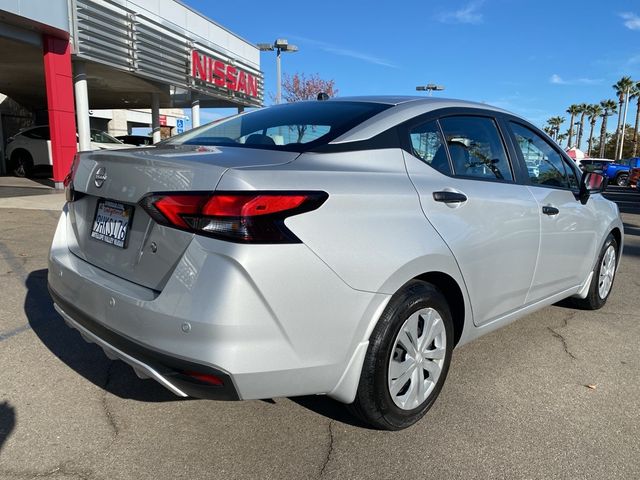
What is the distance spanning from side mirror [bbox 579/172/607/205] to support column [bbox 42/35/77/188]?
37.4ft

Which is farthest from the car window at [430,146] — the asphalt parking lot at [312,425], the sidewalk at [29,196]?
the sidewalk at [29,196]

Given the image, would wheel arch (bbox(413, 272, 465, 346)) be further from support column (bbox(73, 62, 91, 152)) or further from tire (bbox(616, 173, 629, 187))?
tire (bbox(616, 173, 629, 187))

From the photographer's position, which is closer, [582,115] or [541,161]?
[541,161]

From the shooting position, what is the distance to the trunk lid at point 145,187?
1975 mm

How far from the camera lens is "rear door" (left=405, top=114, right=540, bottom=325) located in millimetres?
2557

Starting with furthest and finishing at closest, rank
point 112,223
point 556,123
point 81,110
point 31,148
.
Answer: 1. point 556,123
2. point 31,148
3. point 81,110
4. point 112,223

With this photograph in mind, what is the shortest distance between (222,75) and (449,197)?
16.4 meters

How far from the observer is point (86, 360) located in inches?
126

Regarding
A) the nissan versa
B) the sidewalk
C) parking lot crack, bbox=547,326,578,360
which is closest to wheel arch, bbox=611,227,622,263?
parking lot crack, bbox=547,326,578,360

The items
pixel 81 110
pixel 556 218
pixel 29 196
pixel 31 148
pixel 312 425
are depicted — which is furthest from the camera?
pixel 31 148

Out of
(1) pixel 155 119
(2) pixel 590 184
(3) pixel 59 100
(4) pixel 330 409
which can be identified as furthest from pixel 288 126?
(1) pixel 155 119

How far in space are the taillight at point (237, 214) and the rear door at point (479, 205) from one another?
2.68ft

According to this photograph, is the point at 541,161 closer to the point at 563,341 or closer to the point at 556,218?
the point at 556,218

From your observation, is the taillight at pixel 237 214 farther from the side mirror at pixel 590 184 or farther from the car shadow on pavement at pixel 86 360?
the side mirror at pixel 590 184
